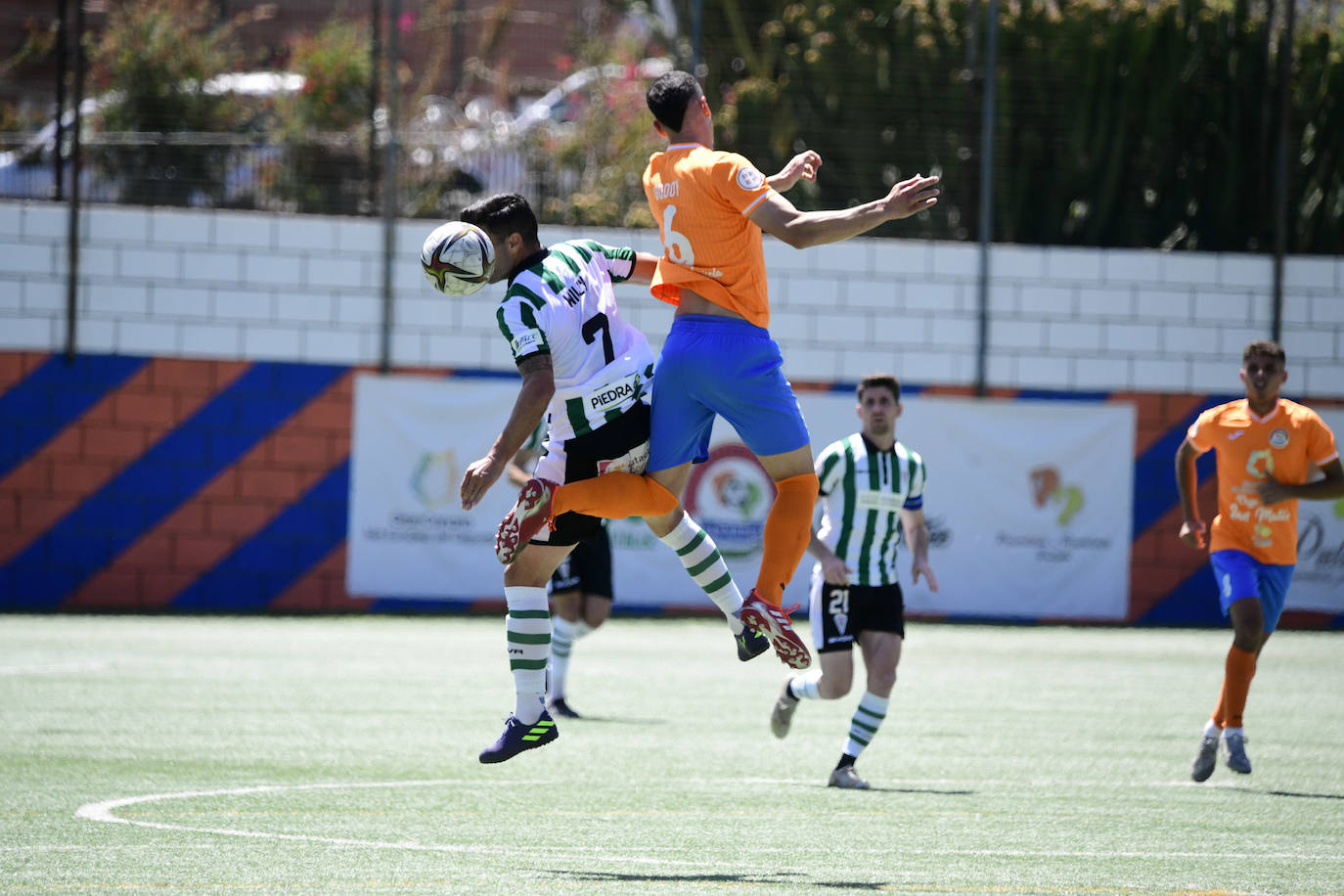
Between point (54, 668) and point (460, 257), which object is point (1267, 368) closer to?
point (460, 257)

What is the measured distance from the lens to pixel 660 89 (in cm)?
677

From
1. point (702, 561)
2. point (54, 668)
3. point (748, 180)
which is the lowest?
point (54, 668)

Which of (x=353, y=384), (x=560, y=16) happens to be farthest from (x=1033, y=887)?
(x=560, y=16)

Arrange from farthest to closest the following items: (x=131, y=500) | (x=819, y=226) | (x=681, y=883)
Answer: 1. (x=131, y=500)
2. (x=819, y=226)
3. (x=681, y=883)

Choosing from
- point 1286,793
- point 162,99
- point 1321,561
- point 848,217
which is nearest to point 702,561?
point 848,217

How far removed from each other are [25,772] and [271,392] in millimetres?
11251

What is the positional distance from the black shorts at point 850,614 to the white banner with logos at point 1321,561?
37.8 feet

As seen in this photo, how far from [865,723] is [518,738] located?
246 cm

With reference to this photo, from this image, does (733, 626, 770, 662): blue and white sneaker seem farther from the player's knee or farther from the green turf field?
the green turf field

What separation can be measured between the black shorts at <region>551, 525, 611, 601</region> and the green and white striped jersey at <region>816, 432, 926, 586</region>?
103 inches

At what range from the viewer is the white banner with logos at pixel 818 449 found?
61.4ft

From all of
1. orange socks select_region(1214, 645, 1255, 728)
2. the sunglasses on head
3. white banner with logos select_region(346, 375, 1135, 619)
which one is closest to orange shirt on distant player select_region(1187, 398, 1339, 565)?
the sunglasses on head

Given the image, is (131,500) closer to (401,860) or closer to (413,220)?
(413,220)

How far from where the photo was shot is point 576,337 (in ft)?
22.4
